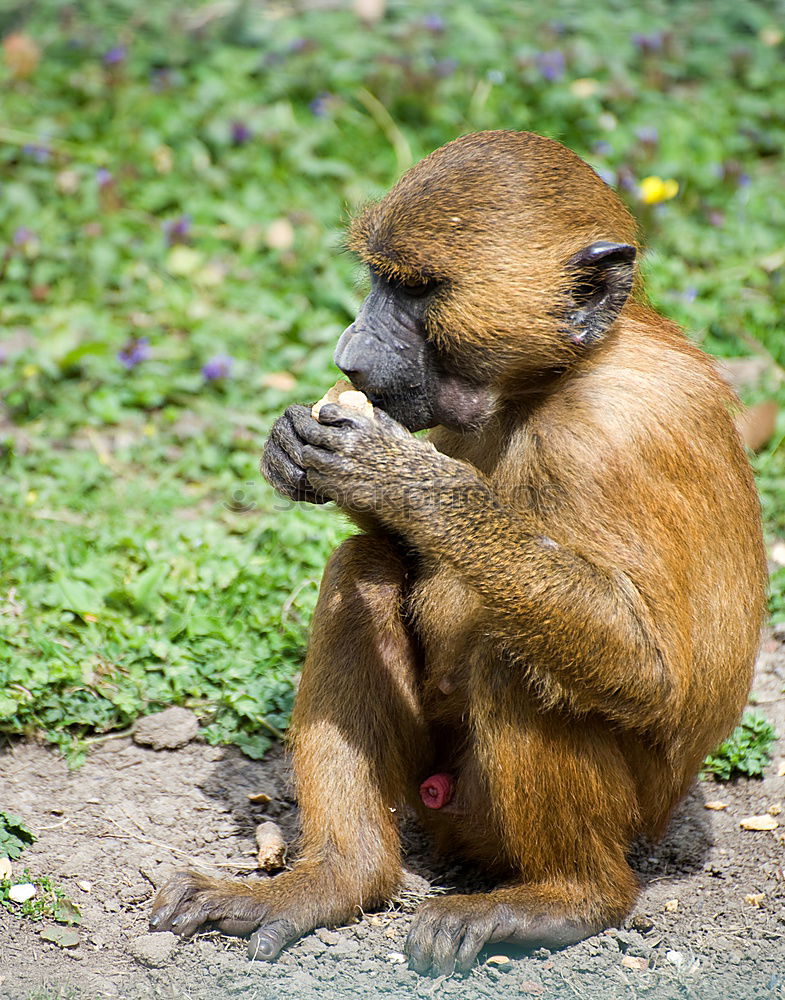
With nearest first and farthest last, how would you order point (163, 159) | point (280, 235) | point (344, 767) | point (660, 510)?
point (660, 510)
point (344, 767)
point (280, 235)
point (163, 159)

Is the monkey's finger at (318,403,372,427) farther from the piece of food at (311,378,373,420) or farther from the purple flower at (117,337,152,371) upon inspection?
the purple flower at (117,337,152,371)

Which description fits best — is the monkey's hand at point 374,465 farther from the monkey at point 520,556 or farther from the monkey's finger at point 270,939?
the monkey's finger at point 270,939

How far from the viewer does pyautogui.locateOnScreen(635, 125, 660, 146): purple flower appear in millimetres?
8102

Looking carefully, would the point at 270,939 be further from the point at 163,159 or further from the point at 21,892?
the point at 163,159

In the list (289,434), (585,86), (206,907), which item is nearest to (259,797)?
(206,907)

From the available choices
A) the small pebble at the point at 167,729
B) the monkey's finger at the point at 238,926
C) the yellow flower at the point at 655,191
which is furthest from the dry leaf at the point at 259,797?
the yellow flower at the point at 655,191

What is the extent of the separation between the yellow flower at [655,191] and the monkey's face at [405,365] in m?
4.03

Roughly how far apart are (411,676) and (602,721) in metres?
0.72

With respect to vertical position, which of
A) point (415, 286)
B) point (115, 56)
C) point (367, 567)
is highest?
point (415, 286)

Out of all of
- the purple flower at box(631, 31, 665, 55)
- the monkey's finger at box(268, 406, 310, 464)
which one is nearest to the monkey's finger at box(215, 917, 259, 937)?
the monkey's finger at box(268, 406, 310, 464)

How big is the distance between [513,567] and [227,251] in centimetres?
462

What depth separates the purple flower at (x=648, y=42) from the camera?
905 cm

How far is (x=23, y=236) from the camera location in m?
7.47

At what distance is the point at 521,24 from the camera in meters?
9.43
